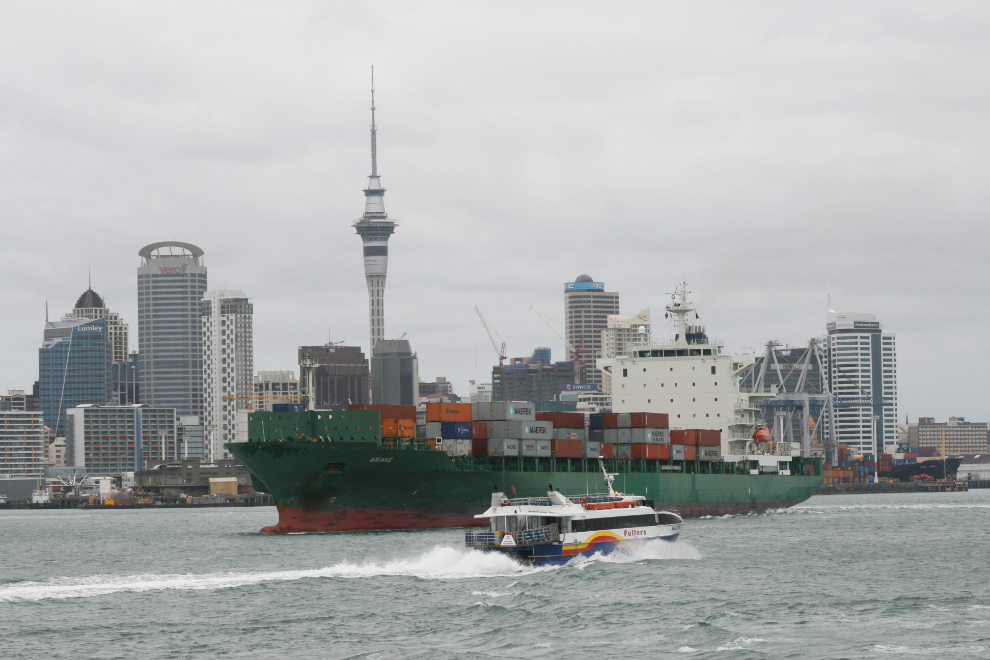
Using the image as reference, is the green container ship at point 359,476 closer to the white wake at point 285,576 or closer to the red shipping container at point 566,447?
the red shipping container at point 566,447

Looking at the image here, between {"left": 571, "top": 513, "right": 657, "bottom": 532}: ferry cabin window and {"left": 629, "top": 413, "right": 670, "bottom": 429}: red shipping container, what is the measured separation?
102 feet

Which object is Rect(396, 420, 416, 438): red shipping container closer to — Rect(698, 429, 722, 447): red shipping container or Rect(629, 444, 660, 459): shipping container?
Rect(629, 444, 660, 459): shipping container

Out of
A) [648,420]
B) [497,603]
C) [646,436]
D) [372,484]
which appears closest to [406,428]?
[372,484]

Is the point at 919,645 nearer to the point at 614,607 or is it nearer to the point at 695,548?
the point at 614,607

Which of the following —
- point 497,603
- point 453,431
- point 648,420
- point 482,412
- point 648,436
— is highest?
point 482,412

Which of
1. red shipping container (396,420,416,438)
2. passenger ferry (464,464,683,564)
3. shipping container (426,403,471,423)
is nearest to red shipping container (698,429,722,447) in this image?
shipping container (426,403,471,423)

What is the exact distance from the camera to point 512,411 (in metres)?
77.6

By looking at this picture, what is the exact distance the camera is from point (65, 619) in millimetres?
40094

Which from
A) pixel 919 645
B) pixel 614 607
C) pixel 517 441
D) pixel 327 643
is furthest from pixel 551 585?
pixel 517 441

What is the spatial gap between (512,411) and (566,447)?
4.37 meters

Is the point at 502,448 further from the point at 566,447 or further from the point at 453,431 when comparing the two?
the point at 566,447

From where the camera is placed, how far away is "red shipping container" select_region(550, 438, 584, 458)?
258 feet

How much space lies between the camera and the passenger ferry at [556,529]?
160 ft

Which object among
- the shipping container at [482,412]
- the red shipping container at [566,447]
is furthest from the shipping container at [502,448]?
the red shipping container at [566,447]
